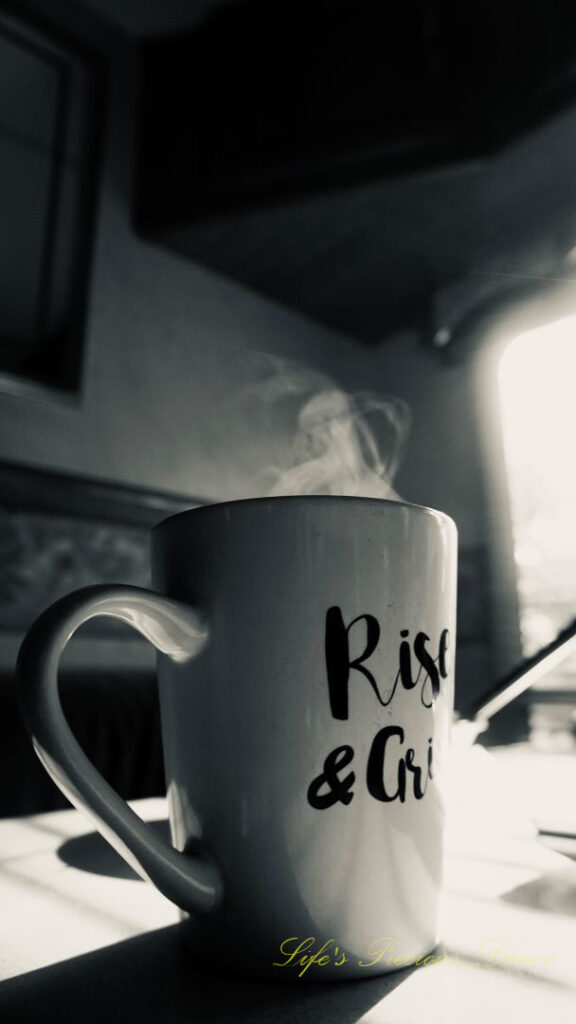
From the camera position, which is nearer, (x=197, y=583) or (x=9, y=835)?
(x=197, y=583)

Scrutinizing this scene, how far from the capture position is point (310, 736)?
19 cm

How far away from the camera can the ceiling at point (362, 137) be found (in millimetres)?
1702

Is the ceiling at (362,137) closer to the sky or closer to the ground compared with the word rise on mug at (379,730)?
closer to the sky

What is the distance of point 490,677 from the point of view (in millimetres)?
2256

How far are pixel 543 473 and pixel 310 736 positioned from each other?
6.88 ft

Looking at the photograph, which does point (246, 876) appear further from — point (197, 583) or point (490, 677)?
point (490, 677)

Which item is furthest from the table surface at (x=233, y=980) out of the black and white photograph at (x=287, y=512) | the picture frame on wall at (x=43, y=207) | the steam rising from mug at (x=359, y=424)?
the steam rising from mug at (x=359, y=424)

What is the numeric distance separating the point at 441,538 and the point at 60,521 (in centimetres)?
169

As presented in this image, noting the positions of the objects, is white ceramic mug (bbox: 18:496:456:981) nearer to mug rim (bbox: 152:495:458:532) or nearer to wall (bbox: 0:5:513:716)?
mug rim (bbox: 152:495:458:532)

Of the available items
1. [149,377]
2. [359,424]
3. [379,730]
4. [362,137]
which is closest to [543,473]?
[359,424]

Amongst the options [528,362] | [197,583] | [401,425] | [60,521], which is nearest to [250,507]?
[197,583]

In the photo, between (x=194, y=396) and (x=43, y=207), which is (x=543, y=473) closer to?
(x=194, y=396)

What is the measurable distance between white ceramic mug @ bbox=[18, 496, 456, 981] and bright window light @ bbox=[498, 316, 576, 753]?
1977 mm

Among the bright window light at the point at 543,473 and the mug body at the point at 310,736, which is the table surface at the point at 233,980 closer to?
the mug body at the point at 310,736
